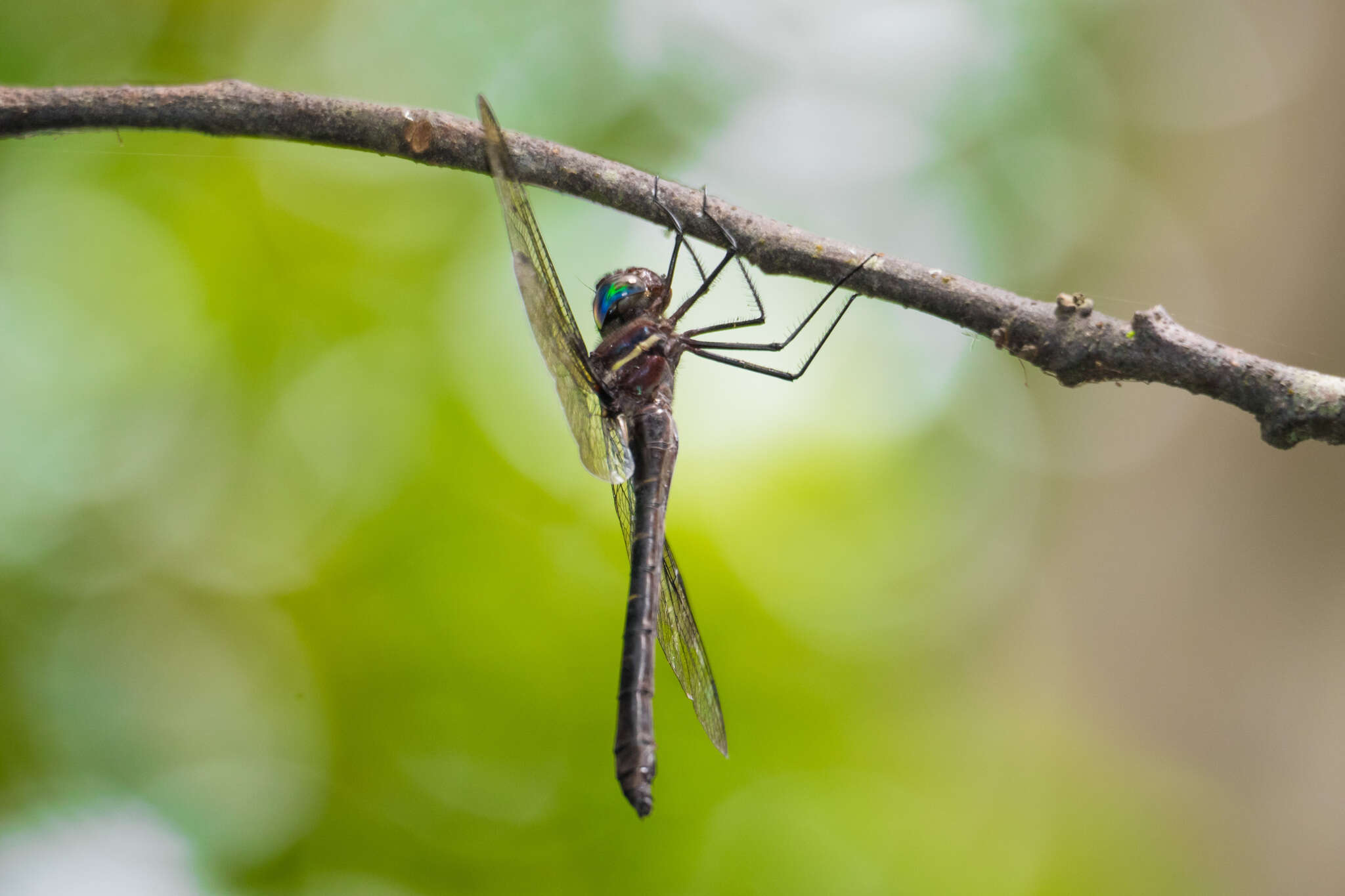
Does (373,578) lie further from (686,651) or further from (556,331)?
(556,331)

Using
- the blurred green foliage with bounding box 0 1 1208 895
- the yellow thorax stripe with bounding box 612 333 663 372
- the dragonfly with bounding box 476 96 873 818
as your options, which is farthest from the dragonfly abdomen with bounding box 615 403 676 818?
the blurred green foliage with bounding box 0 1 1208 895

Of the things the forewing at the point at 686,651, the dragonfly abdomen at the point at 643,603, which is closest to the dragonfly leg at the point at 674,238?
the dragonfly abdomen at the point at 643,603

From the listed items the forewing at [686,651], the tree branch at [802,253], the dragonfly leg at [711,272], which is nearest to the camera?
the tree branch at [802,253]

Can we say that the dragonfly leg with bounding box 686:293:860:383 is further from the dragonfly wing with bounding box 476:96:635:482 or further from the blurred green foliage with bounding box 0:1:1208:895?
the blurred green foliage with bounding box 0:1:1208:895

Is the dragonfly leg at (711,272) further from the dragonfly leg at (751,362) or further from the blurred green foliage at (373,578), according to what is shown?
the blurred green foliage at (373,578)

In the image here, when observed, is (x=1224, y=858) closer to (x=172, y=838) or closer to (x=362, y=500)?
(x=362, y=500)
